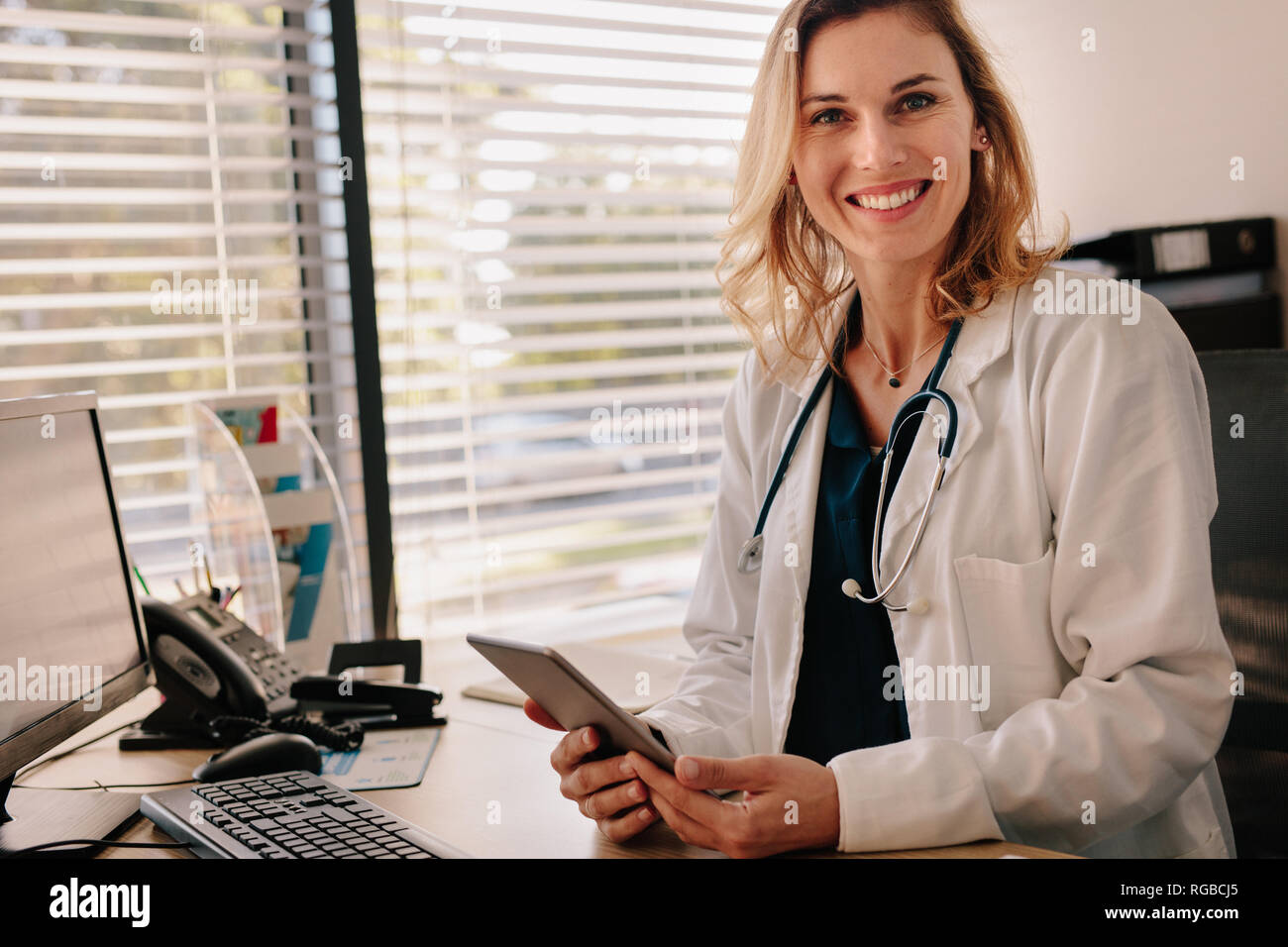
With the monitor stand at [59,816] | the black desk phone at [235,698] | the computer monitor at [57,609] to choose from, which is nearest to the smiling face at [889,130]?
the black desk phone at [235,698]

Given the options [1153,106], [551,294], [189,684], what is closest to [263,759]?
[189,684]

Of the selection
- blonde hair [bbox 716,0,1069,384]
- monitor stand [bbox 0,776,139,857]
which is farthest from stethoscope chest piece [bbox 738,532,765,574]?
monitor stand [bbox 0,776,139,857]

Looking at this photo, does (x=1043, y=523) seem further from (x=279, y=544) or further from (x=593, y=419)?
(x=593, y=419)

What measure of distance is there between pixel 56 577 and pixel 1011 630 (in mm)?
1084

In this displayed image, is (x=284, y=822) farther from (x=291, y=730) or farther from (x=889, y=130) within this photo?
(x=889, y=130)

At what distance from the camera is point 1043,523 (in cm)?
127

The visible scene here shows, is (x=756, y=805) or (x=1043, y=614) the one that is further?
(x=1043, y=614)

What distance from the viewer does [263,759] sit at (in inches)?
51.4

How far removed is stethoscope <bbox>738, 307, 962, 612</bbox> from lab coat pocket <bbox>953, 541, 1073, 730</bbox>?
7cm

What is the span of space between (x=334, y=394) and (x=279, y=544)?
2.44 ft

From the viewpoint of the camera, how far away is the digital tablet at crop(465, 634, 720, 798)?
105 cm

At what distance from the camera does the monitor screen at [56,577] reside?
1.15 m
